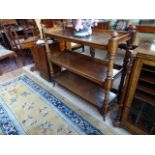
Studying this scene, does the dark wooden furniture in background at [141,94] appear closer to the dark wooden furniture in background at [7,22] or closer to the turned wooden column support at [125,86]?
the turned wooden column support at [125,86]

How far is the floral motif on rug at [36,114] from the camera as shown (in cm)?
148

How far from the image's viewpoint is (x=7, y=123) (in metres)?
1.58

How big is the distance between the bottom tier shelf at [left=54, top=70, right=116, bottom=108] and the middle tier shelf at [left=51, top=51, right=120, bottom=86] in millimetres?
287

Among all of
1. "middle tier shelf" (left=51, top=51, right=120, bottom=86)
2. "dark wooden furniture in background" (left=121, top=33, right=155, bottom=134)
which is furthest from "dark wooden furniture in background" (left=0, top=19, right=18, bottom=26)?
"dark wooden furniture in background" (left=121, top=33, right=155, bottom=134)

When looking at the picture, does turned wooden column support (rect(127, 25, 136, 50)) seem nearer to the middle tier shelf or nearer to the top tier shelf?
the top tier shelf

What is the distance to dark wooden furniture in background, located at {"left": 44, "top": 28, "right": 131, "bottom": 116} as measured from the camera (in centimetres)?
124

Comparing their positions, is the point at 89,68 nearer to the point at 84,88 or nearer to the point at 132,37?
the point at 84,88

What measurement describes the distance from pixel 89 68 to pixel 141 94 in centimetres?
66

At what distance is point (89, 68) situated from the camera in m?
1.58

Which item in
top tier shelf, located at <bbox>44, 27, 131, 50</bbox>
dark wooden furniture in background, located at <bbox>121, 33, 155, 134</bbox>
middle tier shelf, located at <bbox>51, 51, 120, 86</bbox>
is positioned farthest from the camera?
middle tier shelf, located at <bbox>51, 51, 120, 86</bbox>
